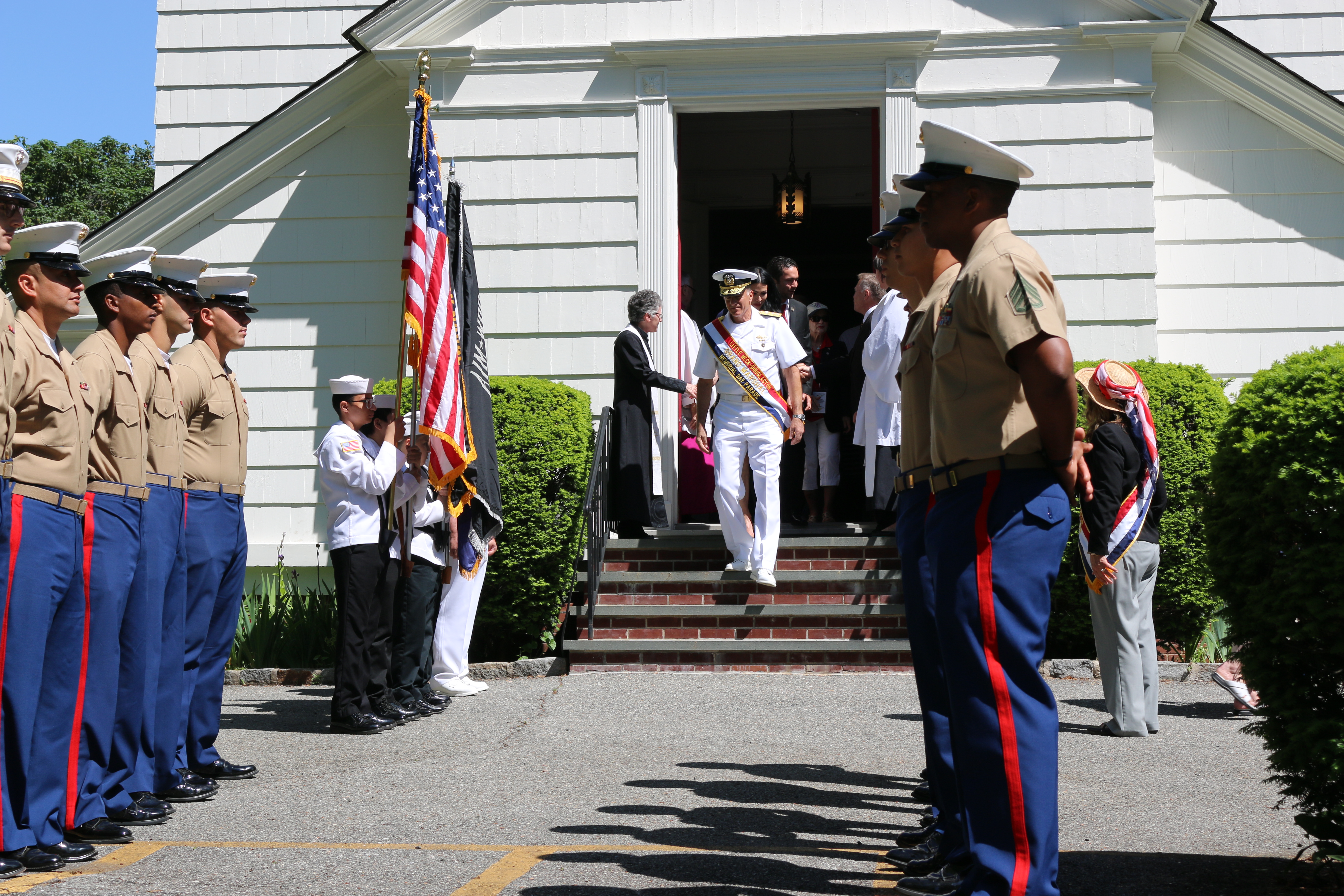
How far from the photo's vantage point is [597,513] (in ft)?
33.4

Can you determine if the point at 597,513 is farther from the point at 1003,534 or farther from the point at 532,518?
the point at 1003,534

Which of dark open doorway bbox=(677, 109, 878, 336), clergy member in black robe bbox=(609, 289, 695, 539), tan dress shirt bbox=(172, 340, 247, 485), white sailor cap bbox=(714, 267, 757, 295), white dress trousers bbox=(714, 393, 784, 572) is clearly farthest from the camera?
dark open doorway bbox=(677, 109, 878, 336)

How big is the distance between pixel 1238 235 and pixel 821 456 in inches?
159

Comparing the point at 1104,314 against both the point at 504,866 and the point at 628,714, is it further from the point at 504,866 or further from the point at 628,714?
the point at 504,866

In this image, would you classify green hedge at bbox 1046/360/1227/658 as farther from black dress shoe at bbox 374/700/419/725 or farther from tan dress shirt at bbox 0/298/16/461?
tan dress shirt at bbox 0/298/16/461

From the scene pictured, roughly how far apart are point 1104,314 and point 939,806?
737 cm

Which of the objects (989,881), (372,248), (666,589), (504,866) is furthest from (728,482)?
(989,881)

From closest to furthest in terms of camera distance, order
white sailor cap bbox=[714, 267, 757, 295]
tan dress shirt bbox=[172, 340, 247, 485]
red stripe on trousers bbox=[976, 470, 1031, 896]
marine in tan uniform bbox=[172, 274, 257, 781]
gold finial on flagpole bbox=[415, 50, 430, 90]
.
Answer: red stripe on trousers bbox=[976, 470, 1031, 896]
marine in tan uniform bbox=[172, 274, 257, 781]
tan dress shirt bbox=[172, 340, 247, 485]
gold finial on flagpole bbox=[415, 50, 430, 90]
white sailor cap bbox=[714, 267, 757, 295]

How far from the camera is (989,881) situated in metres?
3.41

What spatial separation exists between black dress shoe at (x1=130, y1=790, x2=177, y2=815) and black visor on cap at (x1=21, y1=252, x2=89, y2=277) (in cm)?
211

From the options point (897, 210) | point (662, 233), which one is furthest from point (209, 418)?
point (662, 233)

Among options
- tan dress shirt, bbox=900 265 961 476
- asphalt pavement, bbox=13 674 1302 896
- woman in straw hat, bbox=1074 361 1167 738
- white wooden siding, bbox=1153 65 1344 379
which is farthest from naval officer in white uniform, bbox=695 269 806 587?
tan dress shirt, bbox=900 265 961 476

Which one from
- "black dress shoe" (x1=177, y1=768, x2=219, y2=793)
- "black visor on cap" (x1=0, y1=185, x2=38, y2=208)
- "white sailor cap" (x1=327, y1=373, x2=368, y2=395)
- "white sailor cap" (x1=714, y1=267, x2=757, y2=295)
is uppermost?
"white sailor cap" (x1=714, y1=267, x2=757, y2=295)

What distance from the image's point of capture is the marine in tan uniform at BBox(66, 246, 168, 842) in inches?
194
